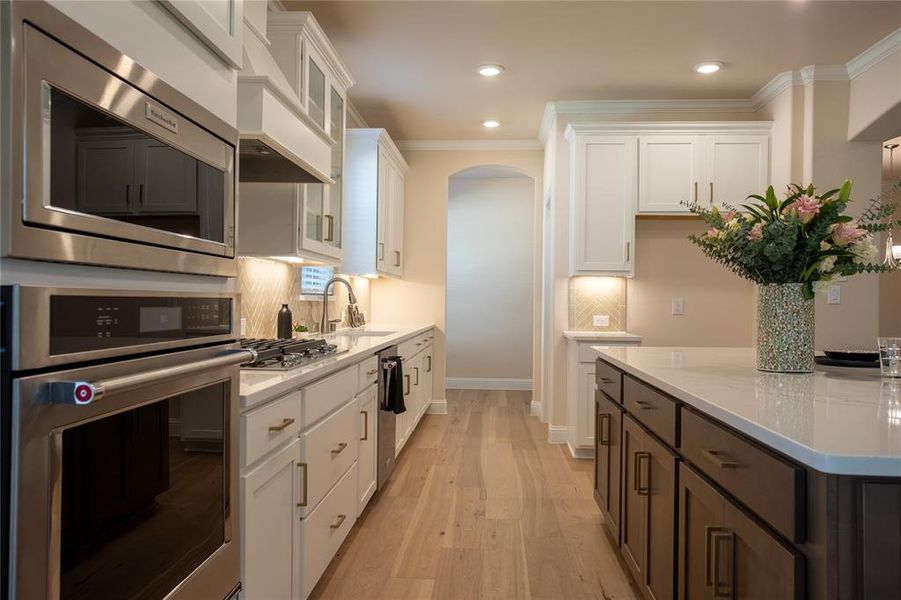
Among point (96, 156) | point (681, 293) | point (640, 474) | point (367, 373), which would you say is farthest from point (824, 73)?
point (96, 156)

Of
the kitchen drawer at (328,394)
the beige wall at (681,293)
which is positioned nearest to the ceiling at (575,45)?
the beige wall at (681,293)

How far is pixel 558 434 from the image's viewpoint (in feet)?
15.6

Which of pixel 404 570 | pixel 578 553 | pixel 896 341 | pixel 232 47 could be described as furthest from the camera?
pixel 578 553

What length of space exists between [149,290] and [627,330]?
4.17 m

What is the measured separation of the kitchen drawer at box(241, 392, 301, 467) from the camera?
1468 millimetres

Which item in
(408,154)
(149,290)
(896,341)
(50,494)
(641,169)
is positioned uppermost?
(408,154)

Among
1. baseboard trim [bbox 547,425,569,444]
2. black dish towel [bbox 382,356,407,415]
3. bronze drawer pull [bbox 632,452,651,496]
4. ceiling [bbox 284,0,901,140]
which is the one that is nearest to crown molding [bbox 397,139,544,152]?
ceiling [bbox 284,0,901,140]

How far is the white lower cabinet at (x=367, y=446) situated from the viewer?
2797 millimetres

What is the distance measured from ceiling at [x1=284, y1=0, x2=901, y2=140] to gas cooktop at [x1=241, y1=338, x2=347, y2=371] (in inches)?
74.1

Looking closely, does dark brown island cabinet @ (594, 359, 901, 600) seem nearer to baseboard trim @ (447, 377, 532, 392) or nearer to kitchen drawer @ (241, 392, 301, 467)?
kitchen drawer @ (241, 392, 301, 467)

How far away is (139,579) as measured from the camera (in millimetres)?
1000

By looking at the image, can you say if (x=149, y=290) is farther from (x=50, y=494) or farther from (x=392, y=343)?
(x=392, y=343)

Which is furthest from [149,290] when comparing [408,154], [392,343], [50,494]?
→ [408,154]

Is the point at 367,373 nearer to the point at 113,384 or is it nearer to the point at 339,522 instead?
the point at 339,522
